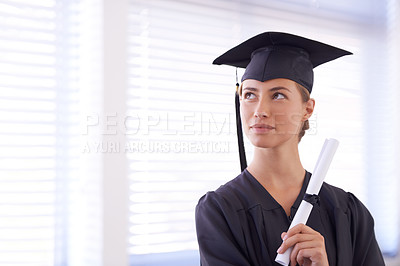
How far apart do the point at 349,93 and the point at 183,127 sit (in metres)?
1.10

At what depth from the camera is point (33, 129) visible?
171cm

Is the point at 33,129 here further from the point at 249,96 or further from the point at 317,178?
the point at 317,178

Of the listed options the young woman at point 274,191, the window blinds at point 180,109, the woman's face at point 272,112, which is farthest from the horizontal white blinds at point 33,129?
the woman's face at point 272,112

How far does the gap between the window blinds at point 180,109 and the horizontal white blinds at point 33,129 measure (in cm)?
29

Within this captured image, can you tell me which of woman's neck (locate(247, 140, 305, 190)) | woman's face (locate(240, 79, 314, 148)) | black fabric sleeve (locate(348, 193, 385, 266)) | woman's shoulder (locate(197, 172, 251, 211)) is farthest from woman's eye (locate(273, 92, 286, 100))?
black fabric sleeve (locate(348, 193, 385, 266))

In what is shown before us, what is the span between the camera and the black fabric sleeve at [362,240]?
4.03ft

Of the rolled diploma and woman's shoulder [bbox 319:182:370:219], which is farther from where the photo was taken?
woman's shoulder [bbox 319:182:370:219]

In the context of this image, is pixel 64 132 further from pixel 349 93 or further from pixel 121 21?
pixel 349 93

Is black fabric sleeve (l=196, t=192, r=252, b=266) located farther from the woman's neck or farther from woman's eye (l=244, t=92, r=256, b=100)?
woman's eye (l=244, t=92, r=256, b=100)

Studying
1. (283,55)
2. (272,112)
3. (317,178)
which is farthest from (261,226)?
(283,55)

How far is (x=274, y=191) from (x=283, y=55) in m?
0.37

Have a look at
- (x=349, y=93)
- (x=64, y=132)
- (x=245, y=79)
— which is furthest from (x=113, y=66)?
(x=349, y=93)

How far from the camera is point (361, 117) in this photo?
8.61 ft

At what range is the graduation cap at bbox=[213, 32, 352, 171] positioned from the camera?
1.17 metres
